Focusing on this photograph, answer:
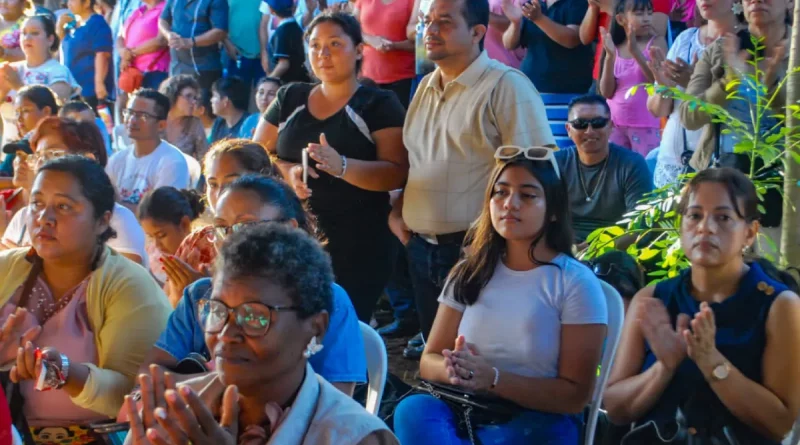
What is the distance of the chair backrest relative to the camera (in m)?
3.07

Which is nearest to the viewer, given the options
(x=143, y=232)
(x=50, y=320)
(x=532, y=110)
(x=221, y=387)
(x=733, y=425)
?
(x=221, y=387)

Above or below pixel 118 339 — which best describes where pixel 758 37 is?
above

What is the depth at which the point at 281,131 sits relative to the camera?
4.41 m

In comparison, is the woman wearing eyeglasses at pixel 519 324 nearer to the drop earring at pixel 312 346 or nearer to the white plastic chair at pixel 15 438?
the drop earring at pixel 312 346

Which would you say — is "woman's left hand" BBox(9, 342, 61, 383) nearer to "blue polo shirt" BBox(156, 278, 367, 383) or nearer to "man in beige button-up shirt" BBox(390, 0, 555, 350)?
"blue polo shirt" BBox(156, 278, 367, 383)

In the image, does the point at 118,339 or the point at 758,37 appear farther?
the point at 758,37

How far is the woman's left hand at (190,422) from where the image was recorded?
199cm

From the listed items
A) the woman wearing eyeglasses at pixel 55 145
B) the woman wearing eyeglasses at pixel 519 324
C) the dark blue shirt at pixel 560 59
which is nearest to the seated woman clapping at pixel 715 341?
the woman wearing eyeglasses at pixel 519 324

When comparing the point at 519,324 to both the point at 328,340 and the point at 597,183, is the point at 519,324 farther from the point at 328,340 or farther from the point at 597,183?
the point at 597,183

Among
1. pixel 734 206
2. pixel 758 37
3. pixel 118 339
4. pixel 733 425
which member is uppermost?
pixel 758 37

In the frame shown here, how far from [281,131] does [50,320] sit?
159 centimetres

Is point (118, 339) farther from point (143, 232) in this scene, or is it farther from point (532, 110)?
point (532, 110)

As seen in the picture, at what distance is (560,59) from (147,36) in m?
4.39

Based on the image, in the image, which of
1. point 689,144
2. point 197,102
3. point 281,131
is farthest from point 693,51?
point 197,102
